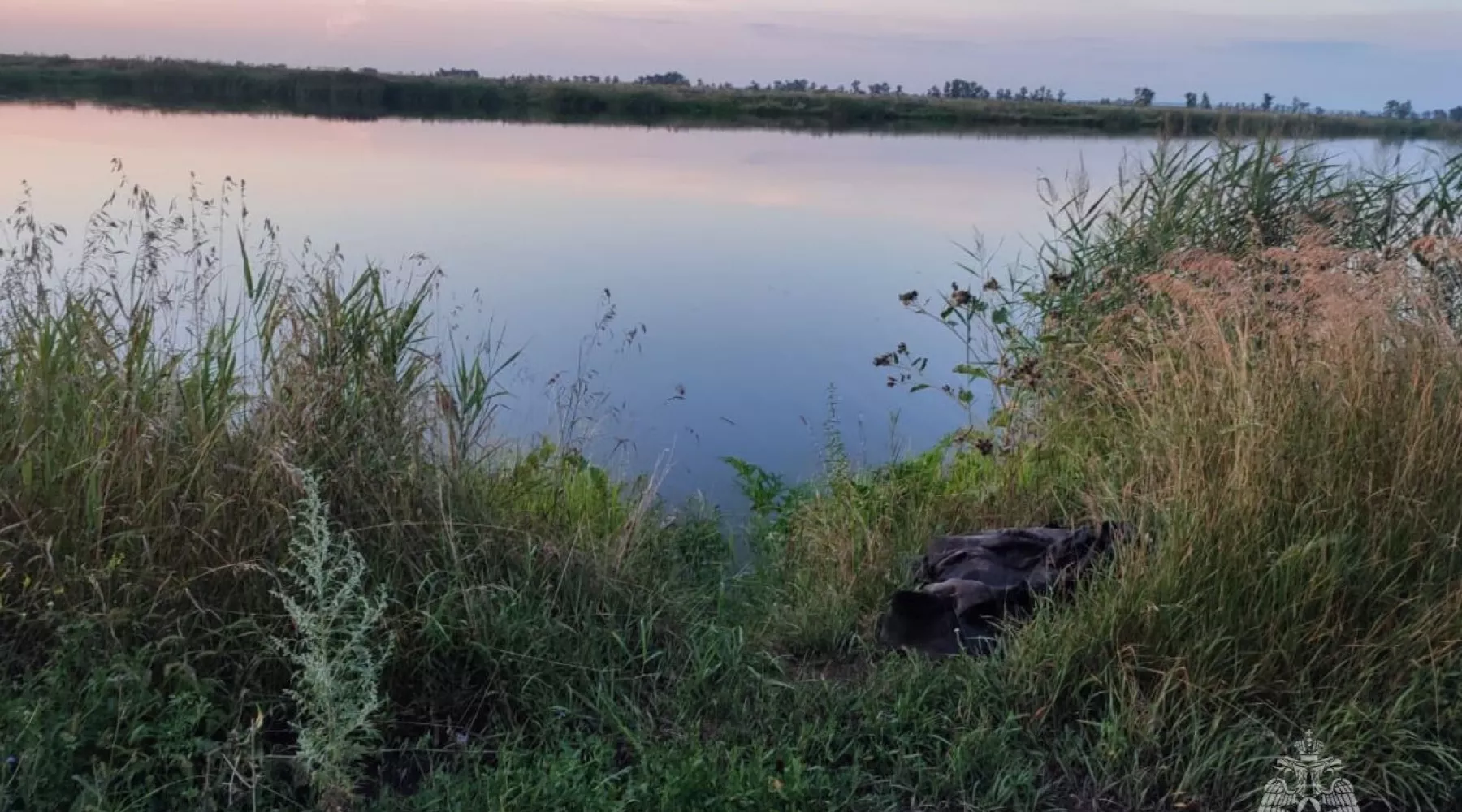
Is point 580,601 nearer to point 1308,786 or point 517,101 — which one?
point 1308,786

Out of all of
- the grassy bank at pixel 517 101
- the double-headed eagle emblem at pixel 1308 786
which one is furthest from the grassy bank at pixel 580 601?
the grassy bank at pixel 517 101

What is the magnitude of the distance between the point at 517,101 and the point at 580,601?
144 ft

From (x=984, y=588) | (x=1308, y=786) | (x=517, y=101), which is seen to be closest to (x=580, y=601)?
(x=984, y=588)

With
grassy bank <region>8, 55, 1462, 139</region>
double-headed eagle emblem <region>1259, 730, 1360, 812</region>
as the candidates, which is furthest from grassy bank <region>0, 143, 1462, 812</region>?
grassy bank <region>8, 55, 1462, 139</region>

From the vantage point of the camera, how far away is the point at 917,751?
8.20 feet

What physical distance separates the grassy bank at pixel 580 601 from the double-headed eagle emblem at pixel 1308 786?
52 millimetres

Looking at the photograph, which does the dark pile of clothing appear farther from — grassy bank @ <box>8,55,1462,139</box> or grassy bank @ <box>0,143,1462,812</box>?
grassy bank @ <box>8,55,1462,139</box>

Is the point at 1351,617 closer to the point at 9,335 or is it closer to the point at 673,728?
the point at 673,728

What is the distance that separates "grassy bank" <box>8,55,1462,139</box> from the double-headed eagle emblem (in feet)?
103

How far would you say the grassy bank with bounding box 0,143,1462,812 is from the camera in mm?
2316

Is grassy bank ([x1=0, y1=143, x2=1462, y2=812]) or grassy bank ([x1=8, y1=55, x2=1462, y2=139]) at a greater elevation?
grassy bank ([x1=8, y1=55, x2=1462, y2=139])

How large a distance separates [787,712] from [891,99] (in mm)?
55242

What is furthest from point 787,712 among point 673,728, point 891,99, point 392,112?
point 891,99

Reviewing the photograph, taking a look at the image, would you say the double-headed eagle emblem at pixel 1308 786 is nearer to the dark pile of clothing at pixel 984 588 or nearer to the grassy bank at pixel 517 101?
the dark pile of clothing at pixel 984 588
